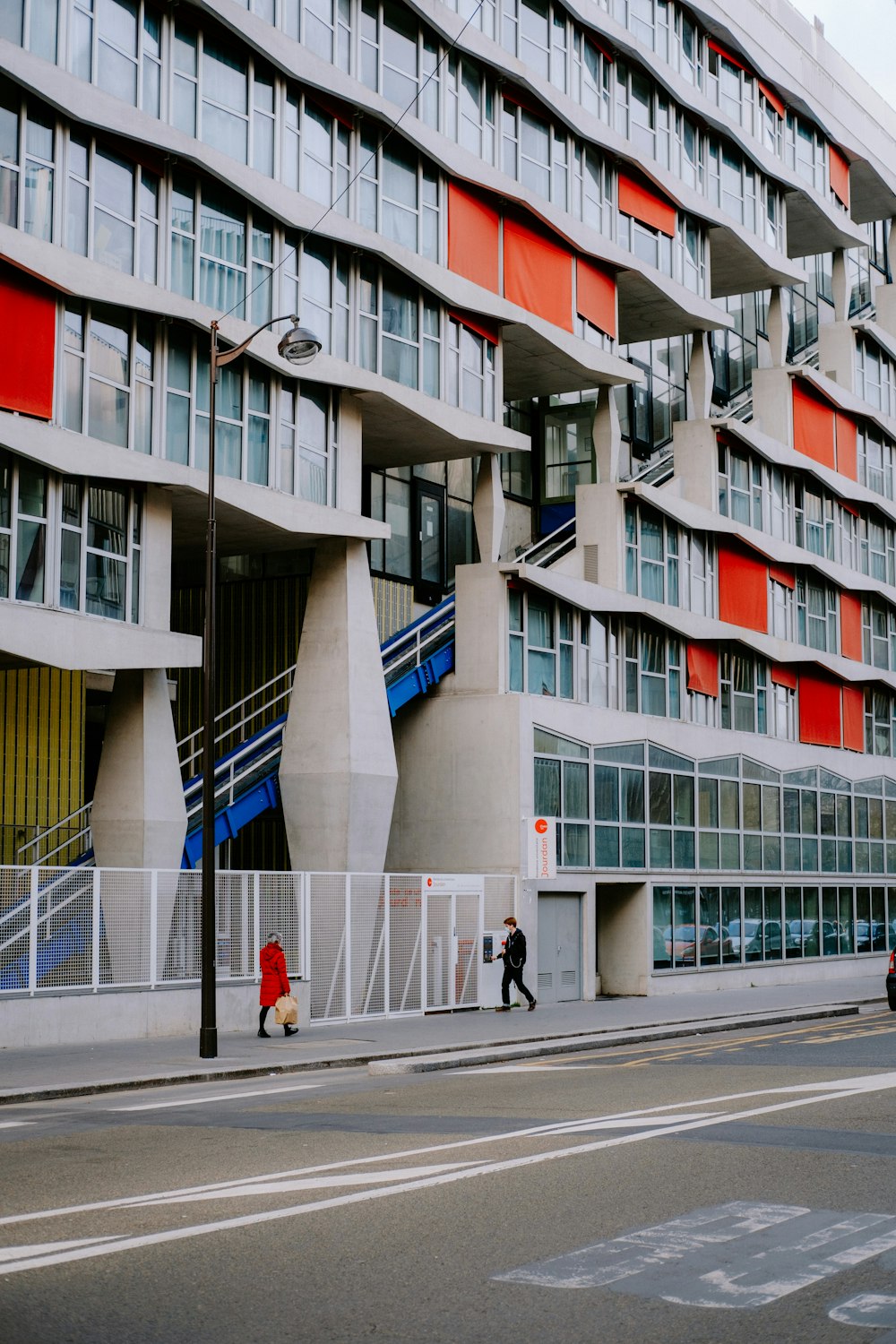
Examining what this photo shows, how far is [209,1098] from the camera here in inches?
642

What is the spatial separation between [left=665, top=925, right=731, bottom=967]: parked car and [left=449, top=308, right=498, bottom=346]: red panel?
14663mm

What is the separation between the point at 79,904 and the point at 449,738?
12670 millimetres

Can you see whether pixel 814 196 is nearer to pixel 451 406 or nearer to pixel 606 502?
pixel 606 502

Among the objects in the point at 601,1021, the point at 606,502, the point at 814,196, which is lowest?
the point at 601,1021

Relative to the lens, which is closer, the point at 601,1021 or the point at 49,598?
the point at 49,598

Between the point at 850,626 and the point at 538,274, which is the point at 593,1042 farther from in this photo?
the point at 850,626

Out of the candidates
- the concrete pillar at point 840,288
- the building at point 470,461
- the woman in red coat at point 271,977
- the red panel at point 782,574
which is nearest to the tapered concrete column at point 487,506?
the building at point 470,461

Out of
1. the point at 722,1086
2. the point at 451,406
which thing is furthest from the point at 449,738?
the point at 722,1086

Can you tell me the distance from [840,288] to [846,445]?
619 cm

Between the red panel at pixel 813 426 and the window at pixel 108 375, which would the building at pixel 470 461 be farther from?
the red panel at pixel 813 426

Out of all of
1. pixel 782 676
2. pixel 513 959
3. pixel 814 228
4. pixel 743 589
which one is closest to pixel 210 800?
pixel 513 959

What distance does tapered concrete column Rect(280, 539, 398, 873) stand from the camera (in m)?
30.2

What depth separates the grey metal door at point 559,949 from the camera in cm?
3384

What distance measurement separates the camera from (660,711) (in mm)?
39812
